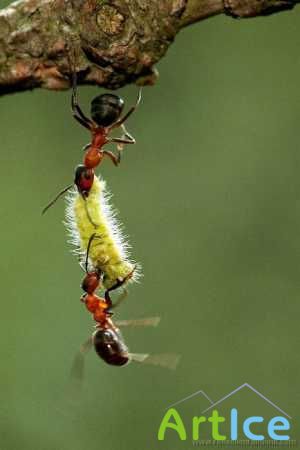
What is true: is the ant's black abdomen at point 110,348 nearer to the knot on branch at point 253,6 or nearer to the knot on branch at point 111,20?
the knot on branch at point 111,20

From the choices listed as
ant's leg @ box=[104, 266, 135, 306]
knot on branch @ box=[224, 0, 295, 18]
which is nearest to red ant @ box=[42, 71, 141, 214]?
ant's leg @ box=[104, 266, 135, 306]

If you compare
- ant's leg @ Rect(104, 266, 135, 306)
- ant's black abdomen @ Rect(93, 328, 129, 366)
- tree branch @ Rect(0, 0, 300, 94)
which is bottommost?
ant's black abdomen @ Rect(93, 328, 129, 366)

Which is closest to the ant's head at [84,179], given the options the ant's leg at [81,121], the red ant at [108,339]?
the ant's leg at [81,121]

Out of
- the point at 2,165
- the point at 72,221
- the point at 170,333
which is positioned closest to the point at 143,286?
the point at 170,333

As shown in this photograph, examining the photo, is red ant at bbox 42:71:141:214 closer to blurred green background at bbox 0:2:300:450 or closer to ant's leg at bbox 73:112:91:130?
ant's leg at bbox 73:112:91:130

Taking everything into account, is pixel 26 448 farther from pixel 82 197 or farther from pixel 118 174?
pixel 82 197

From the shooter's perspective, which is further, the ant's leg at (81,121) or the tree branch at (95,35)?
the ant's leg at (81,121)
